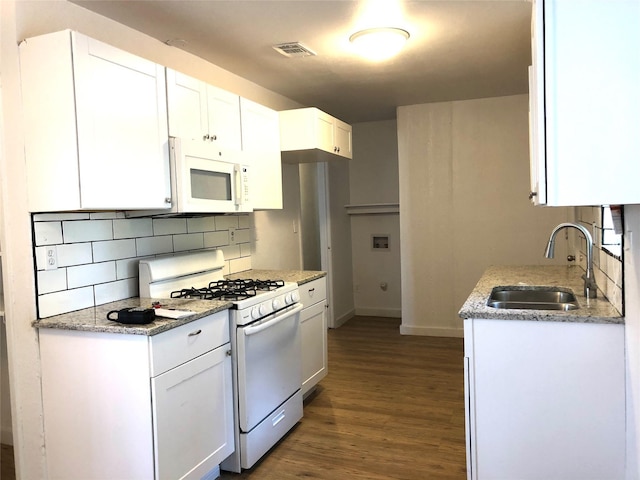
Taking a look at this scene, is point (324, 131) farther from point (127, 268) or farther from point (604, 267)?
point (604, 267)

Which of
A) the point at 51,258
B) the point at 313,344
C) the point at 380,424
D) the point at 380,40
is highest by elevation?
the point at 380,40

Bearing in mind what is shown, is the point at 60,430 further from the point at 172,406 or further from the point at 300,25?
the point at 300,25

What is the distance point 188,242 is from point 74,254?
2.95 feet

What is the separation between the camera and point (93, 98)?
7.07ft

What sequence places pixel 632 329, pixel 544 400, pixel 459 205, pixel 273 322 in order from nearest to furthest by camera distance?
pixel 632 329 < pixel 544 400 < pixel 273 322 < pixel 459 205

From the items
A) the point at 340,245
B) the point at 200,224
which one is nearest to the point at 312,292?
the point at 200,224

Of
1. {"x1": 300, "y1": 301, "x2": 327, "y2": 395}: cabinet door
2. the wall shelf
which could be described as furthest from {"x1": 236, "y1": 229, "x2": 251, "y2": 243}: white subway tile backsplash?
the wall shelf

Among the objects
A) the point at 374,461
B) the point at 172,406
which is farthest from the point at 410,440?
the point at 172,406

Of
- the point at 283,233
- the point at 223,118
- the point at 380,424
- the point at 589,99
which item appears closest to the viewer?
the point at 589,99

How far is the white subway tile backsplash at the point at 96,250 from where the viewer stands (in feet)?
7.55

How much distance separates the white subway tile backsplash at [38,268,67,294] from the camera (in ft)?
7.41

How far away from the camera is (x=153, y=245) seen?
296 cm

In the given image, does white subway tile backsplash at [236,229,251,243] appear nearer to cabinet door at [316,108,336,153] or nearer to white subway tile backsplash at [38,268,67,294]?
cabinet door at [316,108,336,153]

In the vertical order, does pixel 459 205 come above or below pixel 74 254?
above
